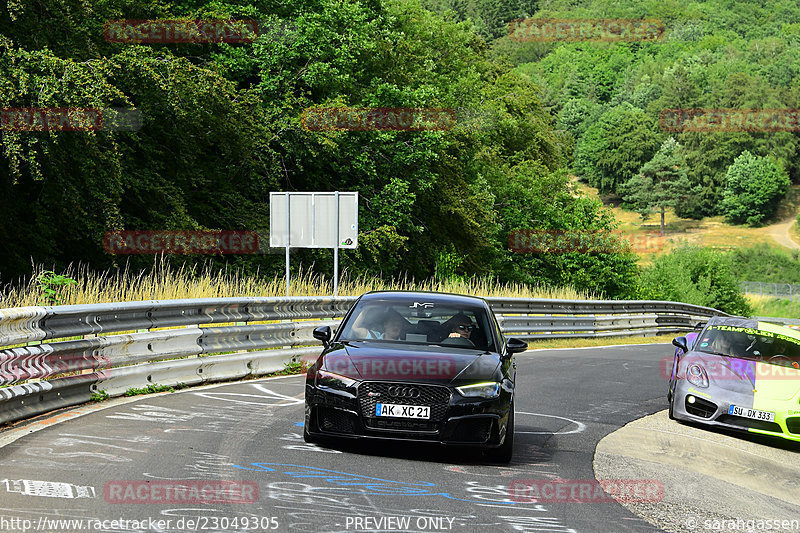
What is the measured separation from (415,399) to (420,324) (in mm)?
1575

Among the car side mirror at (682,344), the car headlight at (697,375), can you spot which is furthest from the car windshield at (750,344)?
the car headlight at (697,375)

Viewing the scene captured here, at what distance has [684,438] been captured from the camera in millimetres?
11297

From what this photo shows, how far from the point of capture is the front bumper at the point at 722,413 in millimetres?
11656

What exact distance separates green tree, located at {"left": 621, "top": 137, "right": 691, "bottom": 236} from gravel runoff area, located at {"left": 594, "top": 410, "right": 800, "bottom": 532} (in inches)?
5586

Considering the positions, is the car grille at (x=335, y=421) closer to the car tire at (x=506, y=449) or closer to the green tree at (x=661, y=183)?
the car tire at (x=506, y=449)

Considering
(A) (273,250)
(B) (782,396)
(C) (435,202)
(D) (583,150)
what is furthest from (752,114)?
(B) (782,396)

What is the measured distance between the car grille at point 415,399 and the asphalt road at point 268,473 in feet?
1.26

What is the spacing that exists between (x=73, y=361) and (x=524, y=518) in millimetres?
5510

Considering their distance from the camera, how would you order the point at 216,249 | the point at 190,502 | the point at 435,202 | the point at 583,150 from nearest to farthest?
the point at 190,502, the point at 216,249, the point at 435,202, the point at 583,150

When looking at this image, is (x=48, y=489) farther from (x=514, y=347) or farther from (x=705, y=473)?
(x=705, y=473)

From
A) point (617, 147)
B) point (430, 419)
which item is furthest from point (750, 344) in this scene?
point (617, 147)

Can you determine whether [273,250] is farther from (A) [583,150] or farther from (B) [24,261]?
(A) [583,150]

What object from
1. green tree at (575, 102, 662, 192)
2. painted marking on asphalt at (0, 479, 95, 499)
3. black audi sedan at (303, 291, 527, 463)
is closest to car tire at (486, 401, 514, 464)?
black audi sedan at (303, 291, 527, 463)

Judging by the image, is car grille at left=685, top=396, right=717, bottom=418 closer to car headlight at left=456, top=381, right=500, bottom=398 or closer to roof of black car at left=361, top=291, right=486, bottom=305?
roof of black car at left=361, top=291, right=486, bottom=305
